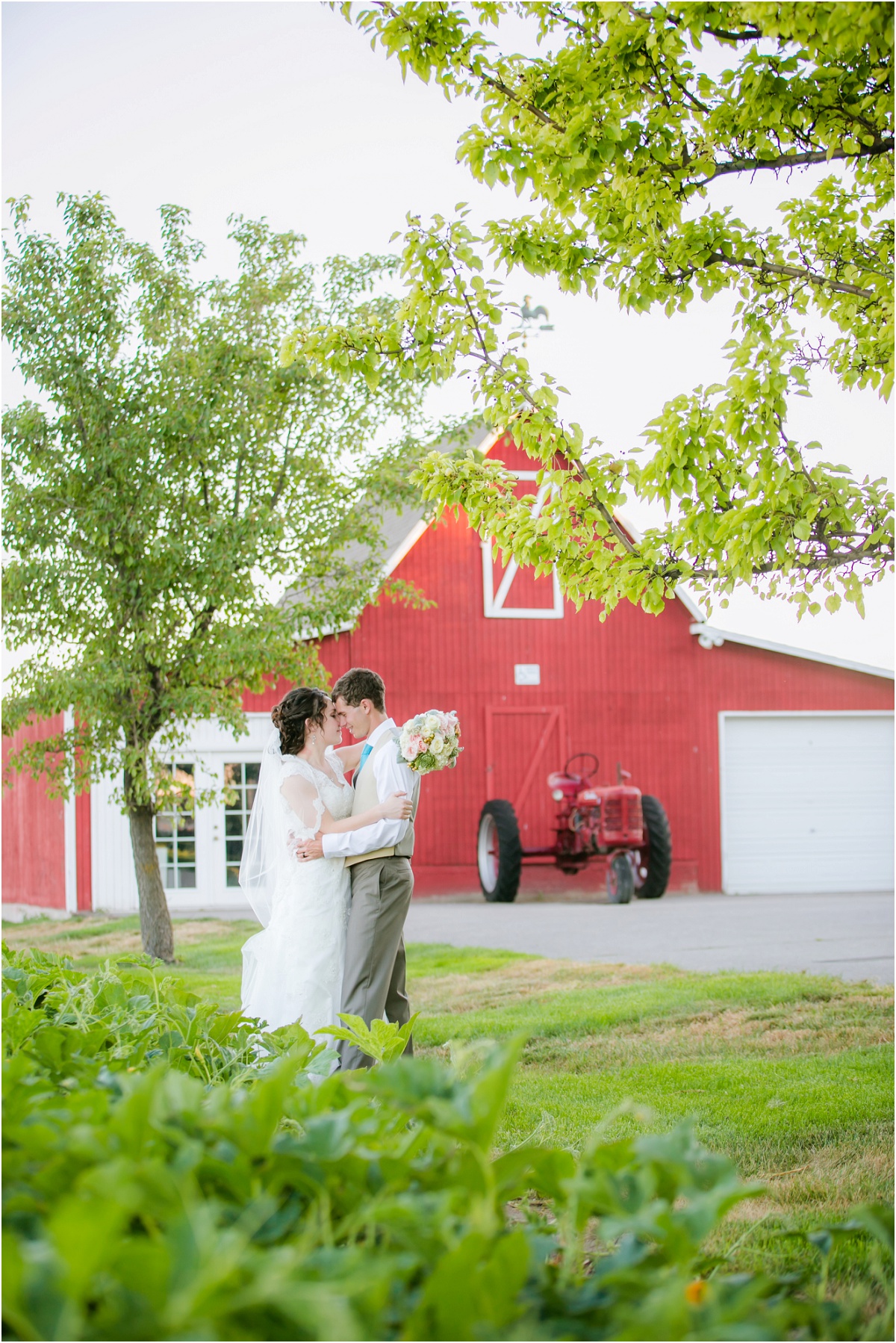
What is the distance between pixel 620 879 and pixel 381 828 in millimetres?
10224

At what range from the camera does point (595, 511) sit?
4.06 m

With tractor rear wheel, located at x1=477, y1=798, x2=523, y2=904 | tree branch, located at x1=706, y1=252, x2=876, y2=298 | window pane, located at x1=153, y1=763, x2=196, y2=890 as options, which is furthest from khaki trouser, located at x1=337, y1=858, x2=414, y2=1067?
window pane, located at x1=153, y1=763, x2=196, y2=890

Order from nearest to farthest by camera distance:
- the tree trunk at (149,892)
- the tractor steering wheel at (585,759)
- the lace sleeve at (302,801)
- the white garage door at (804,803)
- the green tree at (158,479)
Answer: the lace sleeve at (302,801) < the green tree at (158,479) < the tree trunk at (149,892) < the tractor steering wheel at (585,759) < the white garage door at (804,803)

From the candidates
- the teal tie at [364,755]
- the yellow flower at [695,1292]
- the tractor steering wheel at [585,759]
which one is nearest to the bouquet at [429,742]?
the teal tie at [364,755]

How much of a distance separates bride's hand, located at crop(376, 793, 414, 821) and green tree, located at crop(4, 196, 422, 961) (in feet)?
13.2

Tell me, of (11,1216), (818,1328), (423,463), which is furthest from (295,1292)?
(423,463)

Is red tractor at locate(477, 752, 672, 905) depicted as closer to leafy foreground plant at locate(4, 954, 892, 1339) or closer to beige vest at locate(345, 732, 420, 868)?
beige vest at locate(345, 732, 420, 868)

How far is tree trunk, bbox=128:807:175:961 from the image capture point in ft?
31.5

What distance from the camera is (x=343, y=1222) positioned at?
1.20 metres

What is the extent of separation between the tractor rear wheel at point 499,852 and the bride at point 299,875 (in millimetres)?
9719

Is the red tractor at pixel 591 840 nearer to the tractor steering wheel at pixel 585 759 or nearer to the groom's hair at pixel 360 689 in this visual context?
the tractor steering wheel at pixel 585 759

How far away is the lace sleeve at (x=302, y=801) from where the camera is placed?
5.07m

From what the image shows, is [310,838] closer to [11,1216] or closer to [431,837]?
[11,1216]

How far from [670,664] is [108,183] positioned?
37.2 ft
